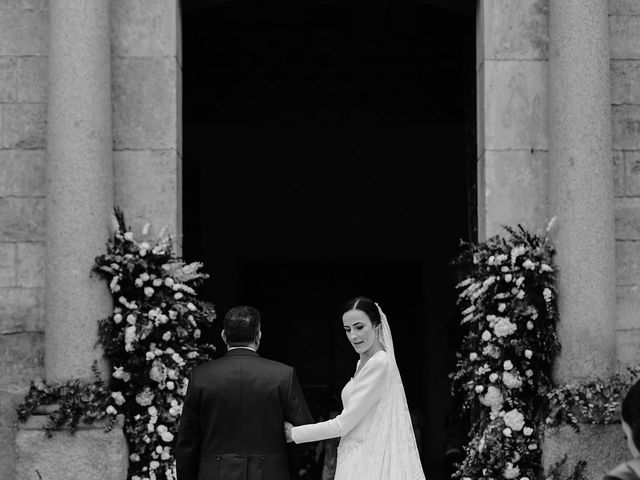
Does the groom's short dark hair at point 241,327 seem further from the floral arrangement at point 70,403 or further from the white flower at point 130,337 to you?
the floral arrangement at point 70,403

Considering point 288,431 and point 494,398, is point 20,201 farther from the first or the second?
point 494,398

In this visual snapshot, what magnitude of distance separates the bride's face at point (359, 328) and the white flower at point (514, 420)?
6.41 ft

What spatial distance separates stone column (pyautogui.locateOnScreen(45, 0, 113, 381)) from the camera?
303 inches

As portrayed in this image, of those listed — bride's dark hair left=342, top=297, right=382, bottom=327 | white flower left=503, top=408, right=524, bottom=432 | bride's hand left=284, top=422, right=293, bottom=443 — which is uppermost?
bride's dark hair left=342, top=297, right=382, bottom=327

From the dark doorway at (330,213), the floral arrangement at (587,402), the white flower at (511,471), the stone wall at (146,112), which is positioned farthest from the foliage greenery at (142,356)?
the dark doorway at (330,213)

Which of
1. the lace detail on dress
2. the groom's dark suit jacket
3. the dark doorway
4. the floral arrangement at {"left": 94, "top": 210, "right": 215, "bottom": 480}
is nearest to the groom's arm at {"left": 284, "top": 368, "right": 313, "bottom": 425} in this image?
the groom's dark suit jacket

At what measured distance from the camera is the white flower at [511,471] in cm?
758

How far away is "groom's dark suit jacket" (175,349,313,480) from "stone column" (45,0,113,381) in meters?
2.14

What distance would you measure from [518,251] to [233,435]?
2.91m

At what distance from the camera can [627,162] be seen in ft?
27.0

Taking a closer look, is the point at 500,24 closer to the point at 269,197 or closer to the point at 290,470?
the point at 290,470

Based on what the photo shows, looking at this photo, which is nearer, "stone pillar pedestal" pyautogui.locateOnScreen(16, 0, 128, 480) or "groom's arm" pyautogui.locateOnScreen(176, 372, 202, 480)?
"groom's arm" pyautogui.locateOnScreen(176, 372, 202, 480)

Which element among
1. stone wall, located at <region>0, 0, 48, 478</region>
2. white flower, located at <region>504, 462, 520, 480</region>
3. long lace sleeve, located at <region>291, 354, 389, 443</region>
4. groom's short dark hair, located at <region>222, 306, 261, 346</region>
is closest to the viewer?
groom's short dark hair, located at <region>222, 306, 261, 346</region>

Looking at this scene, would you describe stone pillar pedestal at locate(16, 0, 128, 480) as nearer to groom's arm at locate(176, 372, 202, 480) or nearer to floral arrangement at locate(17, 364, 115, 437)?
floral arrangement at locate(17, 364, 115, 437)
